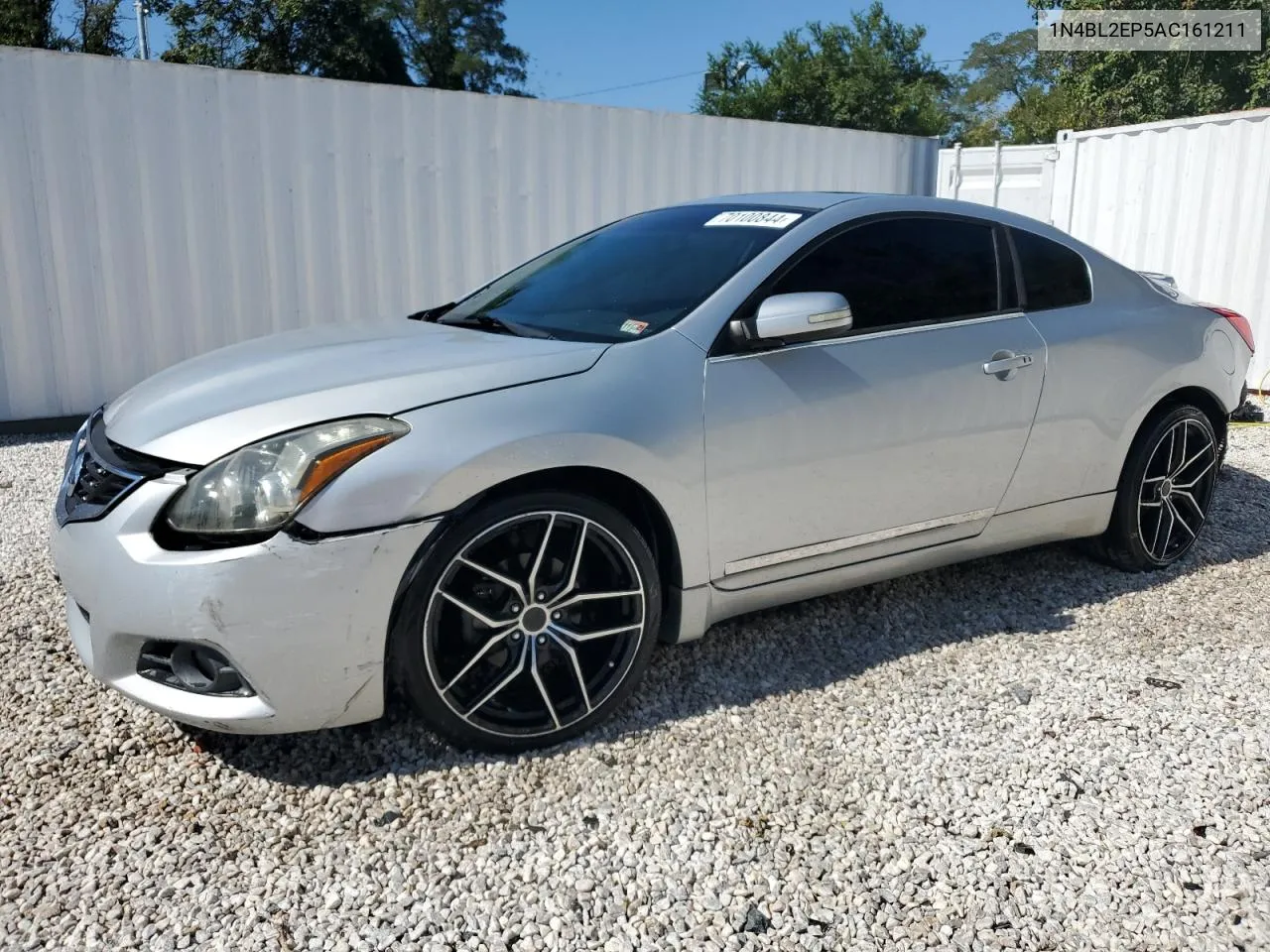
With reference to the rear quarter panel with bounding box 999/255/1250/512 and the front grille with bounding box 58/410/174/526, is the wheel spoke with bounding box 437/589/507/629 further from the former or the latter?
the rear quarter panel with bounding box 999/255/1250/512

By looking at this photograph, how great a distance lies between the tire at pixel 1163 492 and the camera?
429 cm

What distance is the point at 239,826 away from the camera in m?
2.59

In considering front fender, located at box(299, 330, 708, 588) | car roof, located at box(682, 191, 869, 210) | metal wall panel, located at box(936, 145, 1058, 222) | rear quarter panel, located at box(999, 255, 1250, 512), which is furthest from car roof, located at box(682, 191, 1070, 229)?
metal wall panel, located at box(936, 145, 1058, 222)

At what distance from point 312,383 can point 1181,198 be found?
8977mm

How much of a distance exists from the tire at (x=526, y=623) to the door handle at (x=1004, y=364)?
1548 mm

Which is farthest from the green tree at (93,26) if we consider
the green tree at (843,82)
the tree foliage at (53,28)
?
the green tree at (843,82)

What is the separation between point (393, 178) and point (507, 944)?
6954mm

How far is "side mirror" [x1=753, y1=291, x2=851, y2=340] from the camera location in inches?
123

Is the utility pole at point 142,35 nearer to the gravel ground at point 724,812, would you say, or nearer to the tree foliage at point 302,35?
the tree foliage at point 302,35

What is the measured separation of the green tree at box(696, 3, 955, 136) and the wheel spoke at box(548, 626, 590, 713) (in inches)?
1463

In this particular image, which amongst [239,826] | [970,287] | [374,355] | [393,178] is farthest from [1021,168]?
[239,826]

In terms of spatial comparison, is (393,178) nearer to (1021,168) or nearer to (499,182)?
(499,182)

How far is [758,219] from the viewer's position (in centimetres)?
362

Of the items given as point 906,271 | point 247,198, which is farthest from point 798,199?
point 247,198
